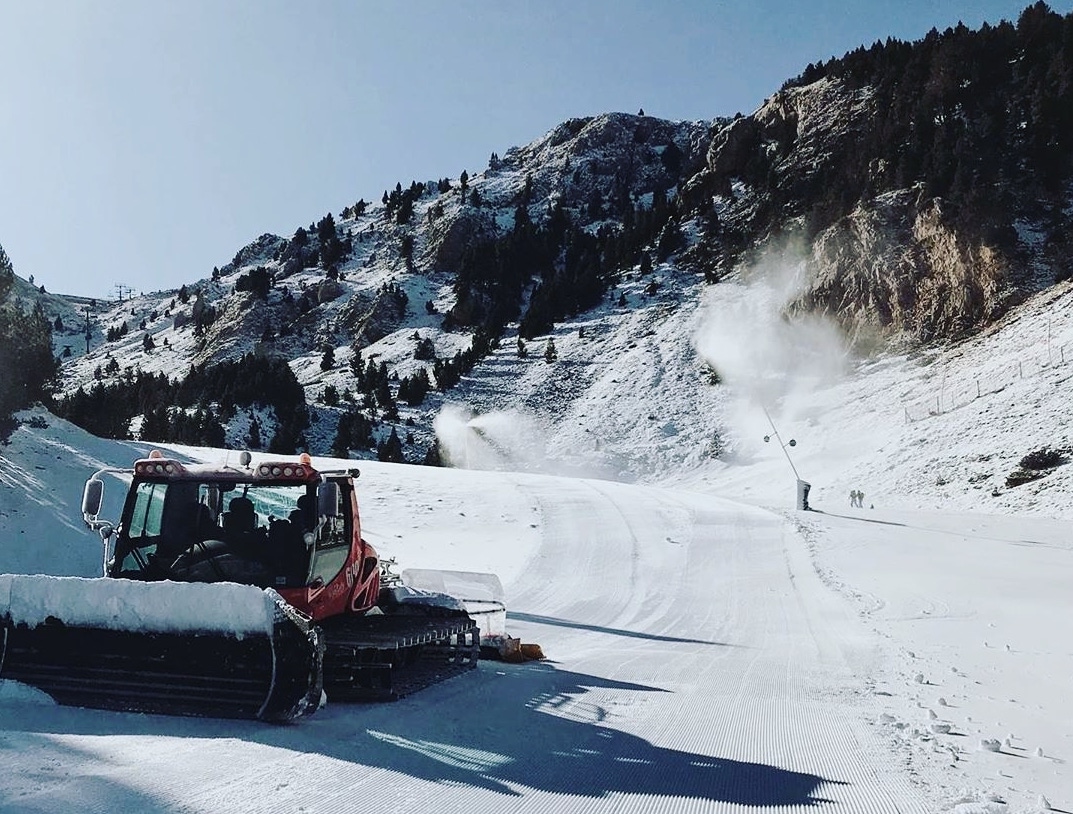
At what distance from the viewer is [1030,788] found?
18.4 feet

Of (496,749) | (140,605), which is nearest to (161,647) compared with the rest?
(140,605)

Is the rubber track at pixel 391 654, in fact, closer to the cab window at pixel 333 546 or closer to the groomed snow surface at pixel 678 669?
the groomed snow surface at pixel 678 669

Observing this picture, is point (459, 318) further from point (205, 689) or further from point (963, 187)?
point (205, 689)

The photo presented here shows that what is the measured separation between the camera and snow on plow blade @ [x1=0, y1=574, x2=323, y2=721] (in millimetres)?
5945

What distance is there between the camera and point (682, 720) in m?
7.51

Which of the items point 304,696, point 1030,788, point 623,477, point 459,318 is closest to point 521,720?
point 304,696

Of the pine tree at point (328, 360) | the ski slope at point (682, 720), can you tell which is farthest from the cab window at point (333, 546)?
the pine tree at point (328, 360)

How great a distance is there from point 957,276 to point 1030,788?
5353 cm

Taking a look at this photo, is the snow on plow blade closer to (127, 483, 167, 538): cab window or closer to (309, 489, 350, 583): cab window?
(309, 489, 350, 583): cab window

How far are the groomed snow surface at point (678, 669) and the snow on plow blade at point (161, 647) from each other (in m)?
0.19

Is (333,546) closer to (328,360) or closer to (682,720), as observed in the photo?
(682,720)

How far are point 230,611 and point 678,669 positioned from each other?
6.43 m

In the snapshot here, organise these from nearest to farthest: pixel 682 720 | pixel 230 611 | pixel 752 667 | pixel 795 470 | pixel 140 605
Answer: pixel 230 611
pixel 140 605
pixel 682 720
pixel 752 667
pixel 795 470

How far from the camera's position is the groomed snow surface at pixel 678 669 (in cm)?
509
